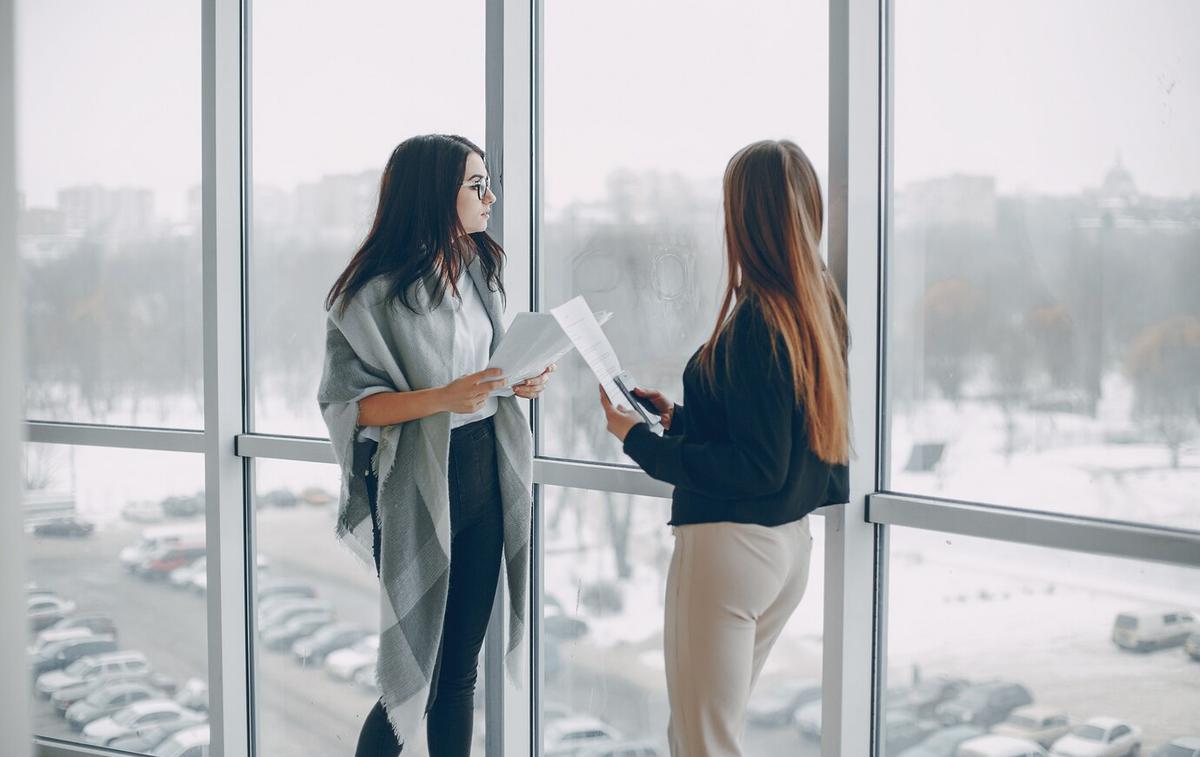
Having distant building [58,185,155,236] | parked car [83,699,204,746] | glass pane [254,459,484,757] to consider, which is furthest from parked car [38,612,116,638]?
distant building [58,185,155,236]

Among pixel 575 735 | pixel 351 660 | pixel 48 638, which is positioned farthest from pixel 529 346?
pixel 48 638

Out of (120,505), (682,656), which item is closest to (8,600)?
(120,505)

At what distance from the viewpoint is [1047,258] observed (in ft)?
5.79

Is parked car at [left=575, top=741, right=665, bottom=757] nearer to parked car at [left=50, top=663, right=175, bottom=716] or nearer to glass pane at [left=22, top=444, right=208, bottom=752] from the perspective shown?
glass pane at [left=22, top=444, right=208, bottom=752]

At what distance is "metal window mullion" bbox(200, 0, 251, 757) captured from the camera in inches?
110

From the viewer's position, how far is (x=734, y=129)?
2150mm

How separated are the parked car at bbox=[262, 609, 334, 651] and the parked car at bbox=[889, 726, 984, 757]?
1.66m

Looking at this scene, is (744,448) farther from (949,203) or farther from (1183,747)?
(1183,747)

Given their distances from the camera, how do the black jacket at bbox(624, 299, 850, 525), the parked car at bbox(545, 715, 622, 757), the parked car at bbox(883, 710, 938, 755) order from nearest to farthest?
the black jacket at bbox(624, 299, 850, 525) < the parked car at bbox(883, 710, 938, 755) < the parked car at bbox(545, 715, 622, 757)

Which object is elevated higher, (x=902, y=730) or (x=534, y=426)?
(x=534, y=426)

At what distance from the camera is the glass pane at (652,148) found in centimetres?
209

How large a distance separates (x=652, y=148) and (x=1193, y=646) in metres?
1.46

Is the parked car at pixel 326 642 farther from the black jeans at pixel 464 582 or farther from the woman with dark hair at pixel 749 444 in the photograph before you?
the woman with dark hair at pixel 749 444

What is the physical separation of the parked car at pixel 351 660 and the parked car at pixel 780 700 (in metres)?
1.16
